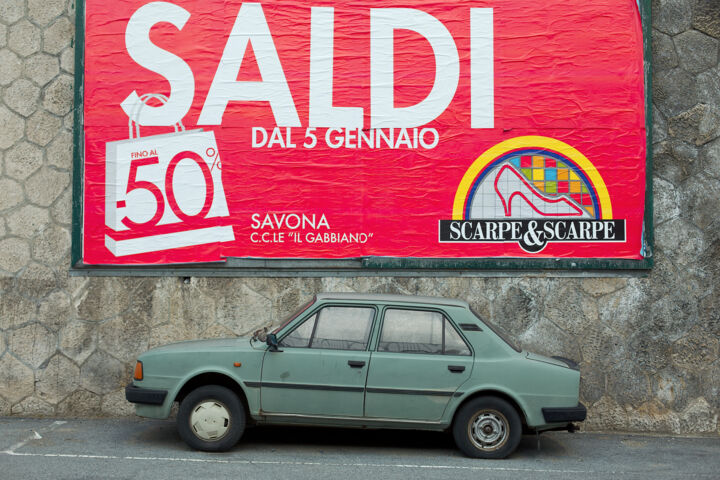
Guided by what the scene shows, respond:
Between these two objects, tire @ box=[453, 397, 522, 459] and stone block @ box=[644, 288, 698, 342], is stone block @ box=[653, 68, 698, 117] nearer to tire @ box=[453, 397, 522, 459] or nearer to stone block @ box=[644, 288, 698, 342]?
stone block @ box=[644, 288, 698, 342]

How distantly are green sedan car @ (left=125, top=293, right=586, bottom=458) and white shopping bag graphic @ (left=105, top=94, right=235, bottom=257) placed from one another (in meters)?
2.28

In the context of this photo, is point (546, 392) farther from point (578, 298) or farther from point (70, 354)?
point (70, 354)

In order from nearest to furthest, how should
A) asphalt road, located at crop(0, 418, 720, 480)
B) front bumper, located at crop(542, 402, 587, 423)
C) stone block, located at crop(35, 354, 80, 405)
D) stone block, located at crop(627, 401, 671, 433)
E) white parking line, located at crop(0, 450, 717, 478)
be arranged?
asphalt road, located at crop(0, 418, 720, 480) < white parking line, located at crop(0, 450, 717, 478) < front bumper, located at crop(542, 402, 587, 423) < stone block, located at crop(627, 401, 671, 433) < stone block, located at crop(35, 354, 80, 405)

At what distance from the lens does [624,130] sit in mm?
9562

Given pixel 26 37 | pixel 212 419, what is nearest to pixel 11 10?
pixel 26 37

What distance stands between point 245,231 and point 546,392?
13.3 feet

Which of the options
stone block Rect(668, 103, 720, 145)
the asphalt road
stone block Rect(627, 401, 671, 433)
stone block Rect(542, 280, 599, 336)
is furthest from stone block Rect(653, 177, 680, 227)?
the asphalt road

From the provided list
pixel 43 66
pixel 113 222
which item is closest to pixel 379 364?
pixel 113 222

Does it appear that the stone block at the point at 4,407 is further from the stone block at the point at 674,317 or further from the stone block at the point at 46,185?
the stone block at the point at 674,317

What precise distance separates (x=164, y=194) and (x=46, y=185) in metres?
1.46

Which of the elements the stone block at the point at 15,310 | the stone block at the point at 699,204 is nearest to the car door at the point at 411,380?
the stone block at the point at 699,204

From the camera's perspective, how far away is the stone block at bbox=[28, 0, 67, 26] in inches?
383

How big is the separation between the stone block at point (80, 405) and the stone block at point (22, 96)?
11.3 feet

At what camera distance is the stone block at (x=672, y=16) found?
969 centimetres
